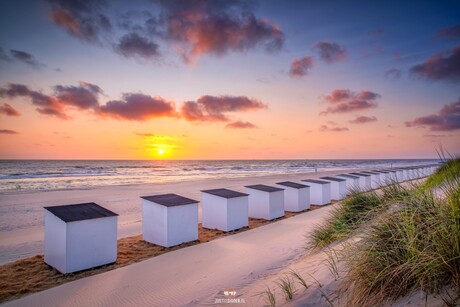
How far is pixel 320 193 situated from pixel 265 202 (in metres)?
4.70

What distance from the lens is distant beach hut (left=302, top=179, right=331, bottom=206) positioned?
14.8 meters

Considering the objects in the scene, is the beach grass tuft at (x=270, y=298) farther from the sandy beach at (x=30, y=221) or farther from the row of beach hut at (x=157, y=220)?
the sandy beach at (x=30, y=221)

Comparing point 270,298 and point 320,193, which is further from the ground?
point 320,193

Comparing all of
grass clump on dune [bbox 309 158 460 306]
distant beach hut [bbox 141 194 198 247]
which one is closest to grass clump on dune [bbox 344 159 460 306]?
grass clump on dune [bbox 309 158 460 306]

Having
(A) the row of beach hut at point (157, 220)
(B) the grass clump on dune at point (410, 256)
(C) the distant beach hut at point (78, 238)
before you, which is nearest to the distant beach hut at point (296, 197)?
(A) the row of beach hut at point (157, 220)

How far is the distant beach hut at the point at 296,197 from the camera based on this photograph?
13008 millimetres

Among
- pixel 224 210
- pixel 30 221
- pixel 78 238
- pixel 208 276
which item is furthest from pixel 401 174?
pixel 30 221

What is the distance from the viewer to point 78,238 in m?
6.12

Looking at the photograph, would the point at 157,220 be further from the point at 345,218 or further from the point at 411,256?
the point at 411,256

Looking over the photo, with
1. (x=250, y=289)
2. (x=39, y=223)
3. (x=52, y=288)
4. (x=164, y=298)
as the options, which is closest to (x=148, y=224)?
(x=52, y=288)

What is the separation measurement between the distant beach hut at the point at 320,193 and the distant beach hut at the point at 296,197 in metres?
1.65

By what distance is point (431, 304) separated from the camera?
8.36 feet

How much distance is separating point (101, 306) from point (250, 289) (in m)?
2.36

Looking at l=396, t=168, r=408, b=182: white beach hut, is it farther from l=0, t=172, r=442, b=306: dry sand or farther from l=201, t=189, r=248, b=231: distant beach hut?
l=201, t=189, r=248, b=231: distant beach hut
